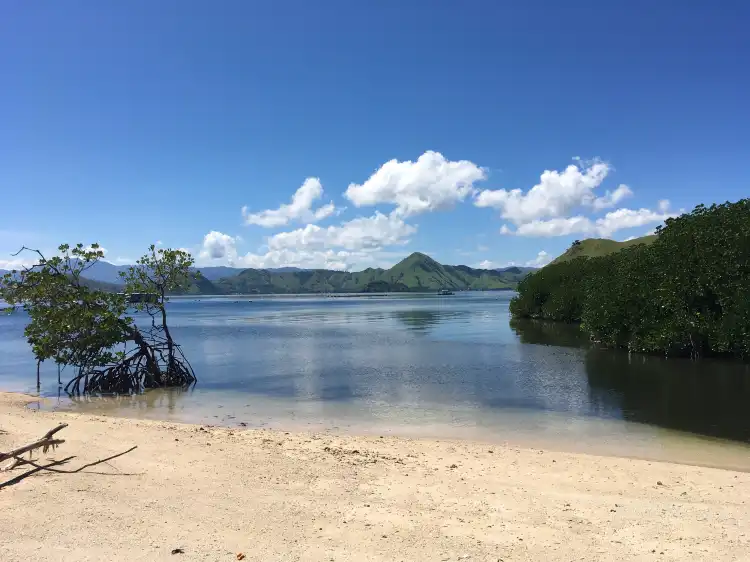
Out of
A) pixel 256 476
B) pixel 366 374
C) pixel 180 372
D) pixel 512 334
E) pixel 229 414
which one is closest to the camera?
pixel 256 476

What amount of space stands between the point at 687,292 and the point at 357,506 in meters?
29.7

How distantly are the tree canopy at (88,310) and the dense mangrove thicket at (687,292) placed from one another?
27.6m

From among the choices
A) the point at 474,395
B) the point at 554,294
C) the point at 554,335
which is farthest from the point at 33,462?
the point at 554,294

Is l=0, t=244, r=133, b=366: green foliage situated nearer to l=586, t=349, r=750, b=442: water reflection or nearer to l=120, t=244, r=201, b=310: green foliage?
l=120, t=244, r=201, b=310: green foliage

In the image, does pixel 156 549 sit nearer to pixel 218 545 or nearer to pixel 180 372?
pixel 218 545

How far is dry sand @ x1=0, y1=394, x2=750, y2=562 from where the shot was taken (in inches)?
250

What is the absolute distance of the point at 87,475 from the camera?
28.9 ft

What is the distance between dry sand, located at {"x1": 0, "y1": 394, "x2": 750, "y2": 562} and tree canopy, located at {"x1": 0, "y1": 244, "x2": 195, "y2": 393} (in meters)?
11.2

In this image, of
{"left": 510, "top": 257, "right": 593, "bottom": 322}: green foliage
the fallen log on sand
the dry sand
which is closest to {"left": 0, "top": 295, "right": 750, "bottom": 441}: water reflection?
the dry sand

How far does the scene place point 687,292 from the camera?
30.9m

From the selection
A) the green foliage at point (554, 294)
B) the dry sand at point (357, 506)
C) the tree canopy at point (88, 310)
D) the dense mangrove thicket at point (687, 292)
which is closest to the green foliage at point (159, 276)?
the tree canopy at point (88, 310)

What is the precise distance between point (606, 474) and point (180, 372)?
64.9 ft

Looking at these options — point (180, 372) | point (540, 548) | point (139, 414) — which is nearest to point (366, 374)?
point (180, 372)

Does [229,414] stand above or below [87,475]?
below
